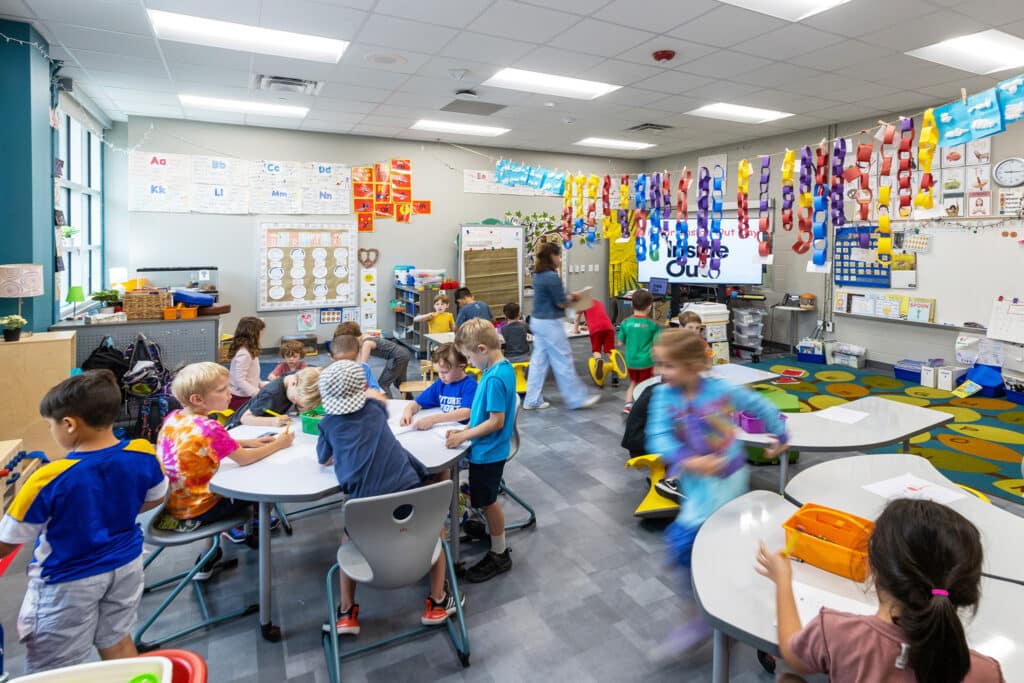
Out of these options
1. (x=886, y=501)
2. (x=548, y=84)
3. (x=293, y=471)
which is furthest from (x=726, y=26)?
(x=293, y=471)

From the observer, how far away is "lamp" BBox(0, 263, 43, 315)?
3.76 meters

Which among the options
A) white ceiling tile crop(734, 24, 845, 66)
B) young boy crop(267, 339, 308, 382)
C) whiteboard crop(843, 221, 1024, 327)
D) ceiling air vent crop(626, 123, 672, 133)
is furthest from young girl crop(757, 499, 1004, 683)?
ceiling air vent crop(626, 123, 672, 133)

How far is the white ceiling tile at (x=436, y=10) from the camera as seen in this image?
3.68 metres

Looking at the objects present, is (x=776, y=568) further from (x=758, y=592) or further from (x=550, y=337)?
(x=550, y=337)

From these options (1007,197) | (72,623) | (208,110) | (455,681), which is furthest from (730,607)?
(208,110)

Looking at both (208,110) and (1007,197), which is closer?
(1007,197)

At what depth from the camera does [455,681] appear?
6.97 feet

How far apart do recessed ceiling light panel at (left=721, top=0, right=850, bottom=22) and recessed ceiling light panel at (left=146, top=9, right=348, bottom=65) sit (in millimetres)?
2871

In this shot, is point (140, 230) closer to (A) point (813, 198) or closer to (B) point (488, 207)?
(B) point (488, 207)

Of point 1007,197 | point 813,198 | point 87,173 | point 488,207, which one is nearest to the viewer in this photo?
point 813,198

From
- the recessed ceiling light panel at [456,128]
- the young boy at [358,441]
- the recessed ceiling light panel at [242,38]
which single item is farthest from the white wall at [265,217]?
the young boy at [358,441]

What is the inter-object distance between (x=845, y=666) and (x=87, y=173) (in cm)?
809

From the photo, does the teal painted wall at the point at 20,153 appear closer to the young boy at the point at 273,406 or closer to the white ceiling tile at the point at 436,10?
the young boy at the point at 273,406

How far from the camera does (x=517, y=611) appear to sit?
2.54m
